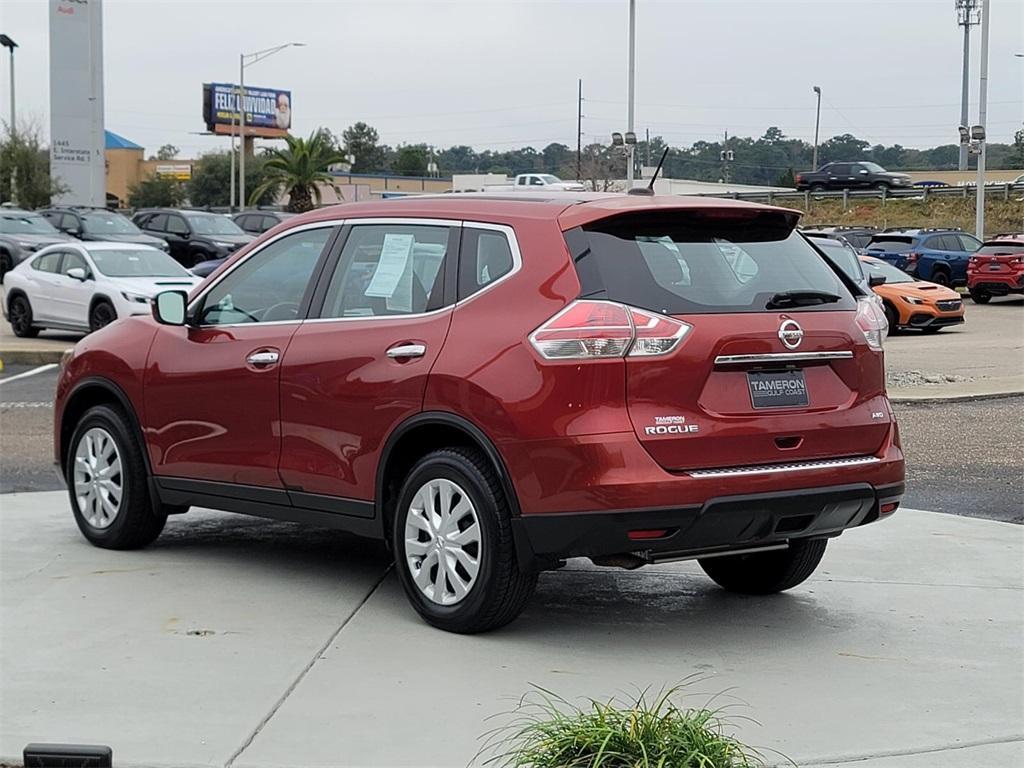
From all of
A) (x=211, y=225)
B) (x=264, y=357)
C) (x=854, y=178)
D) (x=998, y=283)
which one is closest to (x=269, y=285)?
(x=264, y=357)

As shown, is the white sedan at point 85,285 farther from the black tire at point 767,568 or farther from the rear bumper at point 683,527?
the rear bumper at point 683,527

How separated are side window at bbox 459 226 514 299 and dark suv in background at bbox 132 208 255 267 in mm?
29579

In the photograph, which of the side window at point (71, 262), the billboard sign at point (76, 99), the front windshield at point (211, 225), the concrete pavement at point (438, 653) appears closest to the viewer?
the concrete pavement at point (438, 653)

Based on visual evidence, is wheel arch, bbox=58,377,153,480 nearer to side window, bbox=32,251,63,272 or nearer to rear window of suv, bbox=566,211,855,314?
rear window of suv, bbox=566,211,855,314

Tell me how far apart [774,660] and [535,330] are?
1.69 meters

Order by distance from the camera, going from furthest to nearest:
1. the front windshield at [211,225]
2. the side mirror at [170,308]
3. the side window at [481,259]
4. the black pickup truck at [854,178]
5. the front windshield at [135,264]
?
the black pickup truck at [854,178] → the front windshield at [211,225] → the front windshield at [135,264] → the side mirror at [170,308] → the side window at [481,259]

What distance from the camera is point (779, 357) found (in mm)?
5984

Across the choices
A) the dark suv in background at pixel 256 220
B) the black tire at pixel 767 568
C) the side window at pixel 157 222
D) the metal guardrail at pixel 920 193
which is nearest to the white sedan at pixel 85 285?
the side window at pixel 157 222

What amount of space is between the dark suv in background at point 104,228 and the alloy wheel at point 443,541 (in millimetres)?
27975

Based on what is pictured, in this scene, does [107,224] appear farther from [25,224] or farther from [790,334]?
[790,334]

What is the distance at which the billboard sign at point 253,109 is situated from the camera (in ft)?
367

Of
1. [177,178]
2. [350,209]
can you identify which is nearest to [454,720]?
[350,209]

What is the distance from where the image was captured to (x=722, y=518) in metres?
5.73

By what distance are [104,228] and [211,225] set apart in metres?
2.73
